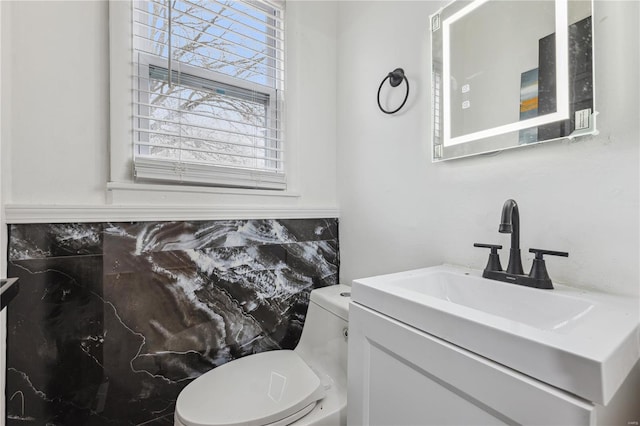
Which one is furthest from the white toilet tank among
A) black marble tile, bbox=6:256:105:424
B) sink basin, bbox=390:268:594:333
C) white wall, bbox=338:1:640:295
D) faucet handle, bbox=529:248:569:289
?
black marble tile, bbox=6:256:105:424

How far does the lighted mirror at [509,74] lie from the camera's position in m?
0.70

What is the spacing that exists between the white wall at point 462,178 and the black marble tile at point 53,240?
3.52ft

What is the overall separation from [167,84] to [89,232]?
0.65 meters

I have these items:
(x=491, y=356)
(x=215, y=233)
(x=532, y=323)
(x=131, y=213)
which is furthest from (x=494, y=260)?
(x=131, y=213)

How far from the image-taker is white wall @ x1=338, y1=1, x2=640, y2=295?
64 centimetres

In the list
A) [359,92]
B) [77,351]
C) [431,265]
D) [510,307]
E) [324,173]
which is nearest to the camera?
[510,307]

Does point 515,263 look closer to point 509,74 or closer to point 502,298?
point 502,298

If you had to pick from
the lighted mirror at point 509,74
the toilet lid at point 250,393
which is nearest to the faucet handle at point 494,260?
the lighted mirror at point 509,74

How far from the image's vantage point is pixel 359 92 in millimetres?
1405

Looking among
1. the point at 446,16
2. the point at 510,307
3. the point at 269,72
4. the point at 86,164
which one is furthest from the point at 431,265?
the point at 86,164

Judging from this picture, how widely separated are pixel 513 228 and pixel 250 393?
93cm

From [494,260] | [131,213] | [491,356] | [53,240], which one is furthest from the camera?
[131,213]

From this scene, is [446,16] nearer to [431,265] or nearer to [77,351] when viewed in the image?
[431,265]

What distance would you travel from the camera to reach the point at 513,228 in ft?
2.40
